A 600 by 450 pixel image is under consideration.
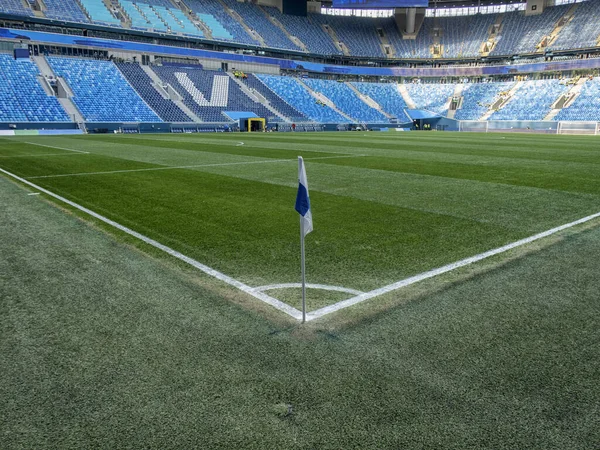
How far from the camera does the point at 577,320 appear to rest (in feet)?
12.8

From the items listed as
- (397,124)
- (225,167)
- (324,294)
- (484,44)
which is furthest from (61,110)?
(484,44)

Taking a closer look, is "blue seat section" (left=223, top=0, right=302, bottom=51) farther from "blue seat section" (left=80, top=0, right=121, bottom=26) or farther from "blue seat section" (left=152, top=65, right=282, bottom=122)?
"blue seat section" (left=80, top=0, right=121, bottom=26)

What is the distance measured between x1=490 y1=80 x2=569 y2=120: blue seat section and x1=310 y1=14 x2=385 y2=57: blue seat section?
27631 millimetres

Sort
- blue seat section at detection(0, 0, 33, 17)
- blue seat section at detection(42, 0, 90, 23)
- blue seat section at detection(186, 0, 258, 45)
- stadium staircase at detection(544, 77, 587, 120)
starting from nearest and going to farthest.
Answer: blue seat section at detection(0, 0, 33, 17) → blue seat section at detection(42, 0, 90, 23) → stadium staircase at detection(544, 77, 587, 120) → blue seat section at detection(186, 0, 258, 45)

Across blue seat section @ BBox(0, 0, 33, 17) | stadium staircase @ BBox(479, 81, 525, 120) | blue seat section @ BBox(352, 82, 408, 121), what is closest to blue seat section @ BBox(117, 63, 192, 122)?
blue seat section @ BBox(0, 0, 33, 17)

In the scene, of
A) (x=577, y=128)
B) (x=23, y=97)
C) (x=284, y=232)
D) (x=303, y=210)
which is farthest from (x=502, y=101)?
(x=303, y=210)

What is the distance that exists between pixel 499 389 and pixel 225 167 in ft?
42.1

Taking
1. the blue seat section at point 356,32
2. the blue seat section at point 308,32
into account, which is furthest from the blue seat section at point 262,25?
the blue seat section at point 356,32

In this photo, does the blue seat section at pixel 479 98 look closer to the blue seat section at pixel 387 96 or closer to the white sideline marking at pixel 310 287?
the blue seat section at pixel 387 96

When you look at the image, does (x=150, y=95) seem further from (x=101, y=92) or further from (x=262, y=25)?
(x=262, y=25)

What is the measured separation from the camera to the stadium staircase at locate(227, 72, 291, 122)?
62.1m

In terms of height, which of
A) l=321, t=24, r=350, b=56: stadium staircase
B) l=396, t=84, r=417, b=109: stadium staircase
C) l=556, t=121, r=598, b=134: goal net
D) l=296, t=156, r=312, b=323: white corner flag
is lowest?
l=296, t=156, r=312, b=323: white corner flag

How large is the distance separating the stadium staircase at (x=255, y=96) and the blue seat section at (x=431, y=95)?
26.7 metres

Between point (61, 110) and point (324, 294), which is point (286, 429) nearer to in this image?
point (324, 294)
